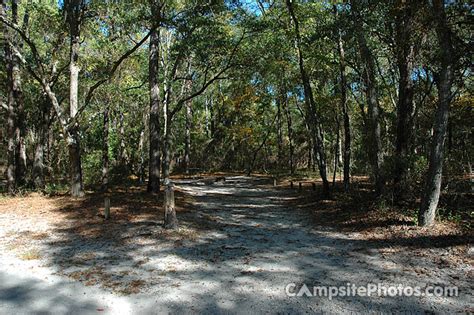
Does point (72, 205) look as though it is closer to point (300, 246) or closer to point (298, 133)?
point (300, 246)

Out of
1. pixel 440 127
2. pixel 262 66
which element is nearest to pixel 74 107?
pixel 262 66

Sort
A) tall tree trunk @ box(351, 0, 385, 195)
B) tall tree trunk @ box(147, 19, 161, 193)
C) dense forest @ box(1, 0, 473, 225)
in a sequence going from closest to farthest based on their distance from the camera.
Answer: dense forest @ box(1, 0, 473, 225) → tall tree trunk @ box(351, 0, 385, 195) → tall tree trunk @ box(147, 19, 161, 193)

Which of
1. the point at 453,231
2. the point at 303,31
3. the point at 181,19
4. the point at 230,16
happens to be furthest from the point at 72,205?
the point at 303,31

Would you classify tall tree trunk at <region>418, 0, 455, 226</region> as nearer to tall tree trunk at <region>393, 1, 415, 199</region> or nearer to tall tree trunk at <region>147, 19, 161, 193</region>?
tall tree trunk at <region>393, 1, 415, 199</region>

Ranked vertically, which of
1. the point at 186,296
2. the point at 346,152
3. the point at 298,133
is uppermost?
the point at 298,133

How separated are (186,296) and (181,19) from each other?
31.7 feet

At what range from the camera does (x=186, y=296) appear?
4.80 meters

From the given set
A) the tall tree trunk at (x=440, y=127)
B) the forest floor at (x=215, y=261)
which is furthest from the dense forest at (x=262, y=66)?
the forest floor at (x=215, y=261)

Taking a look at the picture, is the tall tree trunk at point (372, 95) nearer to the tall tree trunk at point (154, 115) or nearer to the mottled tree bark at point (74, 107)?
the tall tree trunk at point (154, 115)

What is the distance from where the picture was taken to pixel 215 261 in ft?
20.9

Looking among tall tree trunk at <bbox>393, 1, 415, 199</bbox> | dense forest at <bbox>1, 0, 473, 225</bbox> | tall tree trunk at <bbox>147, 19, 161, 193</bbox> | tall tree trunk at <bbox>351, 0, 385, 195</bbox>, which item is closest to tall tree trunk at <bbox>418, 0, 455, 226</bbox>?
dense forest at <bbox>1, 0, 473, 225</bbox>

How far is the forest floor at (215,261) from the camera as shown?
4547mm

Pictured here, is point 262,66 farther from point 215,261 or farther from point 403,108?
point 215,261

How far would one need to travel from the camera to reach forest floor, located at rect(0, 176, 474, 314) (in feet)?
14.9
